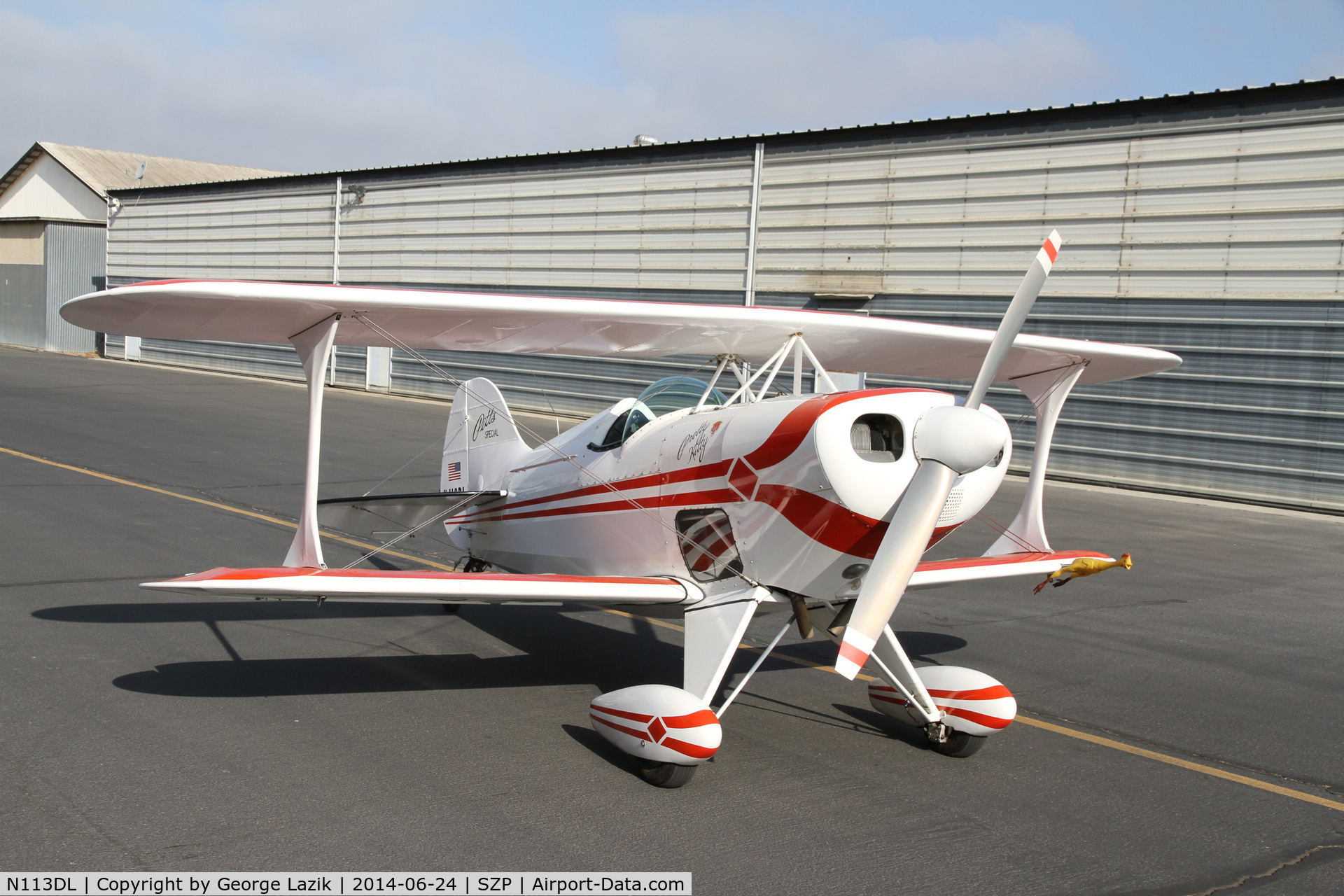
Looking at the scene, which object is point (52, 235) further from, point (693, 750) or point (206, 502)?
point (693, 750)

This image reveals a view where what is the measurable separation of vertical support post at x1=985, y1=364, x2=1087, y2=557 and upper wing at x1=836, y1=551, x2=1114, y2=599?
1.58 ft

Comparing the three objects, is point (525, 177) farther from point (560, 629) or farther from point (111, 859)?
point (111, 859)

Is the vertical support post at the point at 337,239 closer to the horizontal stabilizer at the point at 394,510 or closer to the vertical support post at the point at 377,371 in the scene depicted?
the vertical support post at the point at 377,371

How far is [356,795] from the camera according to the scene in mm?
4414

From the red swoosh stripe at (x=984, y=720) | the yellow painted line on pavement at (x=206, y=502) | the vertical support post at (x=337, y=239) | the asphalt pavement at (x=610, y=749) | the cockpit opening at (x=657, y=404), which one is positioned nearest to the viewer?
the asphalt pavement at (x=610, y=749)

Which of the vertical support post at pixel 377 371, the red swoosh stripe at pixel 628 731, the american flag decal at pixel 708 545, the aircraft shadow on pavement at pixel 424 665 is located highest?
the vertical support post at pixel 377 371

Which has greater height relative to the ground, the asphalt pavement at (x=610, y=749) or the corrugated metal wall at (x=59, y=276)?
the corrugated metal wall at (x=59, y=276)

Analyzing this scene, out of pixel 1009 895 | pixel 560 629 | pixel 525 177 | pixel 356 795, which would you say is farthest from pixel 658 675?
pixel 525 177

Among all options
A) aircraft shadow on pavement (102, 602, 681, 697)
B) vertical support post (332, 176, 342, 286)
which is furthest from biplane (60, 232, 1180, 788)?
vertical support post (332, 176, 342, 286)

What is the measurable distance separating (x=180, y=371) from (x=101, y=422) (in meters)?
17.4

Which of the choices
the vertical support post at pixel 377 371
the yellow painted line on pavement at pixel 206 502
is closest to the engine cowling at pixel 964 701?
the yellow painted line on pavement at pixel 206 502

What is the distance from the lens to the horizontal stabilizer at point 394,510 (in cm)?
764

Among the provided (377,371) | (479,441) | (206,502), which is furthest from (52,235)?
(479,441)

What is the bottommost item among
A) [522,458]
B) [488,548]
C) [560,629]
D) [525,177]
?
[560,629]
